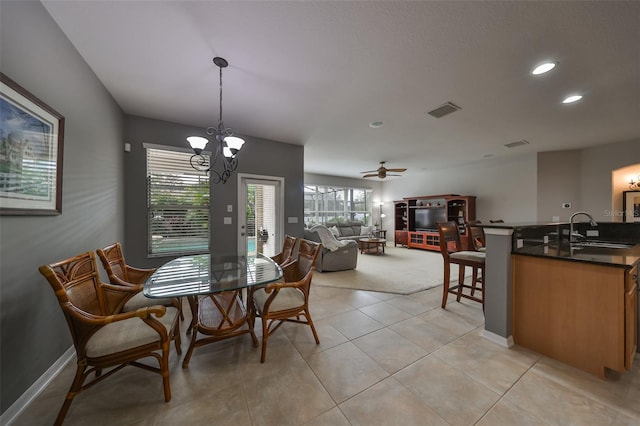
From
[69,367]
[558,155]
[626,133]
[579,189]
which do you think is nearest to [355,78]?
[69,367]

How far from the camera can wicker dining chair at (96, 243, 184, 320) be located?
6.32ft

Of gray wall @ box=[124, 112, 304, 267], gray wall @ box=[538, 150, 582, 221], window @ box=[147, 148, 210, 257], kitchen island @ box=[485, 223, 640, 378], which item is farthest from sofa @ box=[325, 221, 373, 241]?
kitchen island @ box=[485, 223, 640, 378]

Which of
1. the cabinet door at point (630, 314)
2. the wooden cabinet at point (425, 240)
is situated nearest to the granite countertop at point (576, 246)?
the cabinet door at point (630, 314)

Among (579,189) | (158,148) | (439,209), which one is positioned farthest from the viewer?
(439,209)

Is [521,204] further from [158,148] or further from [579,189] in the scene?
[158,148]

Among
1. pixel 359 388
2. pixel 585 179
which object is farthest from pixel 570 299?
pixel 585 179

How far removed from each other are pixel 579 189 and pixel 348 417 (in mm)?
7177

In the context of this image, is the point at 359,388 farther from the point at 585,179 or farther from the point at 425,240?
the point at 585,179

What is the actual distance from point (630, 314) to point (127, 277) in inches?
169

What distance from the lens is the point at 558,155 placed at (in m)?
5.25

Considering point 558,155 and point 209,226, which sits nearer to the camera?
point 209,226

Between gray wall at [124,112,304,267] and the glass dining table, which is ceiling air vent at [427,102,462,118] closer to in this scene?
gray wall at [124,112,304,267]

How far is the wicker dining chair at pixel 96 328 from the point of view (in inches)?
50.5

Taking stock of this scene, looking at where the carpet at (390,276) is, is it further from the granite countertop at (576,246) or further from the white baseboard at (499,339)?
the granite countertop at (576,246)
